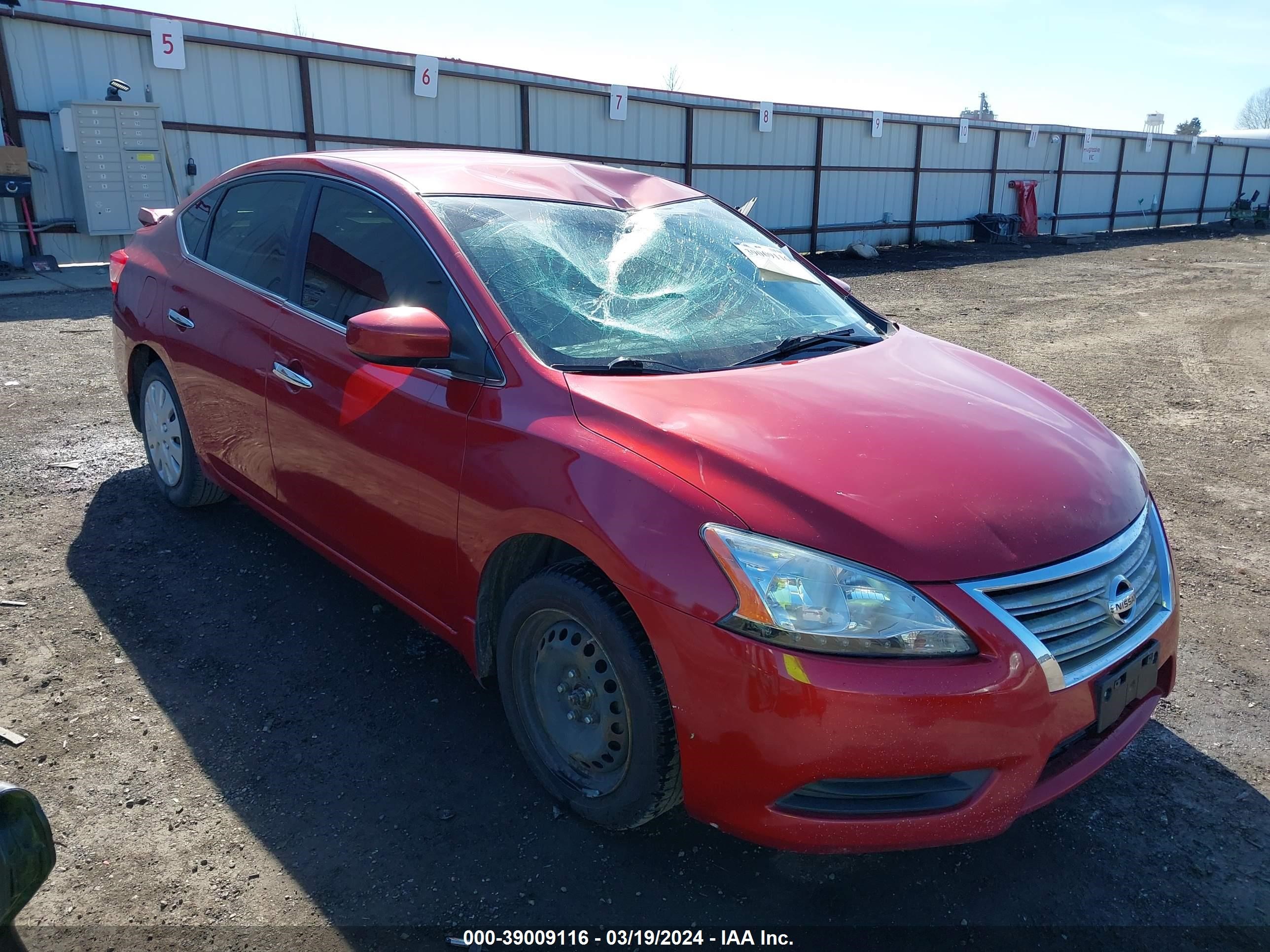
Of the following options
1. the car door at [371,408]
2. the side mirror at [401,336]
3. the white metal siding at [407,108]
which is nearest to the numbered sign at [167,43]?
the white metal siding at [407,108]

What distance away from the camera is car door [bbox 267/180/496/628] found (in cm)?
277

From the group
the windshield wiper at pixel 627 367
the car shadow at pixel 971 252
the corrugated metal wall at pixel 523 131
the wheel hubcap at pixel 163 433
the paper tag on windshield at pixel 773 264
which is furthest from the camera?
the car shadow at pixel 971 252

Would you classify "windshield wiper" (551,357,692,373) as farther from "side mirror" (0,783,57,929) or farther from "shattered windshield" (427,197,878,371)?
"side mirror" (0,783,57,929)

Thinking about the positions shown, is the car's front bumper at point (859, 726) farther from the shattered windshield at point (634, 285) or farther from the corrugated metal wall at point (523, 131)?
the corrugated metal wall at point (523, 131)

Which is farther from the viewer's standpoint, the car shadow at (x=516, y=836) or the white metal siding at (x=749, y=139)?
the white metal siding at (x=749, y=139)

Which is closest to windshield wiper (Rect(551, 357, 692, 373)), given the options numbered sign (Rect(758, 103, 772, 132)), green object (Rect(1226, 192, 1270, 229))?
numbered sign (Rect(758, 103, 772, 132))

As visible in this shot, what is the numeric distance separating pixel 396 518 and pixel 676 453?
1.13 m

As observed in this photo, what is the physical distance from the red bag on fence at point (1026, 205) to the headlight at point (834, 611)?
26586 millimetres

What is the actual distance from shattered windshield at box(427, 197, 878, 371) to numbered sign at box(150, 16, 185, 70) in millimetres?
11405

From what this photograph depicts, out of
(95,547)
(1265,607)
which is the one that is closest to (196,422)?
(95,547)

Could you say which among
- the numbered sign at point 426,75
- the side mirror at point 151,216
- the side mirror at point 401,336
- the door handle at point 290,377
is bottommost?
the door handle at point 290,377

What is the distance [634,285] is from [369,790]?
176 cm

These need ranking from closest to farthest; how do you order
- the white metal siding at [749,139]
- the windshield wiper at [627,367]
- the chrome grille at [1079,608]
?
the chrome grille at [1079,608], the windshield wiper at [627,367], the white metal siding at [749,139]

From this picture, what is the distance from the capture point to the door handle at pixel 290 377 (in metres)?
3.24
